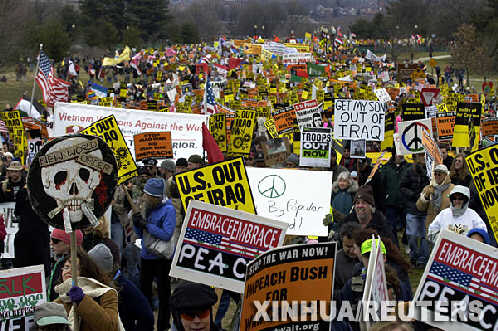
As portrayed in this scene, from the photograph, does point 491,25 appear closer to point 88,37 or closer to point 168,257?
point 88,37

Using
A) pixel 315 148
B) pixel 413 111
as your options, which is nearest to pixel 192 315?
pixel 315 148

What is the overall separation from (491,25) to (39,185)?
64.2m

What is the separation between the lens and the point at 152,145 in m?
12.3

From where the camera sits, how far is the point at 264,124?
64.8 feet

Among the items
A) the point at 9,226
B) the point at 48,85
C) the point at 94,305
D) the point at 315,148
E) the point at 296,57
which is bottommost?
the point at 9,226

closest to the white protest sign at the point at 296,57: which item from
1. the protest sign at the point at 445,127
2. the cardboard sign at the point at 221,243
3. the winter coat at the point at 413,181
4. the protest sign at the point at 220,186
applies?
the protest sign at the point at 445,127

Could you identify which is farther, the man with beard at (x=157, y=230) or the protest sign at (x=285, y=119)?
the protest sign at (x=285, y=119)

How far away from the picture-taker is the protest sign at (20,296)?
5200 mm

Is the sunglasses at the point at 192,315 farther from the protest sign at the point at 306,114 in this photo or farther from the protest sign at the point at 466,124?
the protest sign at the point at 306,114

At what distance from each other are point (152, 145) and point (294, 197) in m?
3.75

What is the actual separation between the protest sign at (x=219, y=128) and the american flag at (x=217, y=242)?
975cm

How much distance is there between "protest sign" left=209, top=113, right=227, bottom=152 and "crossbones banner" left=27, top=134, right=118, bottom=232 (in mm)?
10959

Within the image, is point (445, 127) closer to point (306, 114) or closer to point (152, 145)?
point (306, 114)

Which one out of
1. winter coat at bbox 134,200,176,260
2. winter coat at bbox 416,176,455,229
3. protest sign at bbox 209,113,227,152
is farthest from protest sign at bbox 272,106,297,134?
winter coat at bbox 134,200,176,260
